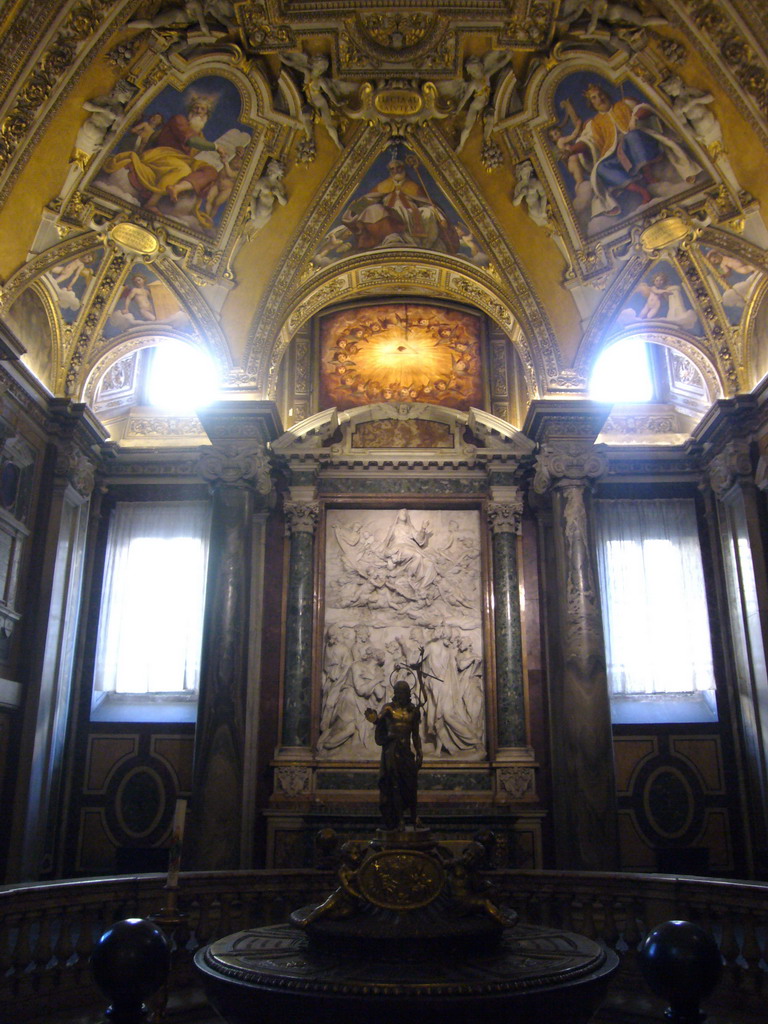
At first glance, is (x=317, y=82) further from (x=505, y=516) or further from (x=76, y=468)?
(x=505, y=516)

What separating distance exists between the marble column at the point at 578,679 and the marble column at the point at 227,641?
4.56 meters

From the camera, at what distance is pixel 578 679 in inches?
488

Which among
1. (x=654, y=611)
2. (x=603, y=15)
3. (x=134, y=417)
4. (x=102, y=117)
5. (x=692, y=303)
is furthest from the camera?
(x=134, y=417)

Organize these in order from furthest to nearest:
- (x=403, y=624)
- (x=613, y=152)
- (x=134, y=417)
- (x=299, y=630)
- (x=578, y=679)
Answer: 1. (x=134, y=417)
2. (x=403, y=624)
3. (x=299, y=630)
4. (x=613, y=152)
5. (x=578, y=679)

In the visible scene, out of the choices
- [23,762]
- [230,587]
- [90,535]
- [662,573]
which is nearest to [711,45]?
[662,573]

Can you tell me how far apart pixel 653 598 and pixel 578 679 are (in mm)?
3328

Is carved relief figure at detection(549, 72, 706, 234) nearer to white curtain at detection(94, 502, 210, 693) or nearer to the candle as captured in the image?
white curtain at detection(94, 502, 210, 693)

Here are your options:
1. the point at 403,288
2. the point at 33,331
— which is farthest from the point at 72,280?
the point at 403,288

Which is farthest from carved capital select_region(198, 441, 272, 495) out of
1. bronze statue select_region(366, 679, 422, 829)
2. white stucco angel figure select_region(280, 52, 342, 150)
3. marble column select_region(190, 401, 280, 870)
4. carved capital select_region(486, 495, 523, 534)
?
bronze statue select_region(366, 679, 422, 829)

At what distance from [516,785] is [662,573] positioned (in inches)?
181

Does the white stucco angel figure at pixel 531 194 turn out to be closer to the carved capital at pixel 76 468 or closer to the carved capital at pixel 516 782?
the carved capital at pixel 76 468

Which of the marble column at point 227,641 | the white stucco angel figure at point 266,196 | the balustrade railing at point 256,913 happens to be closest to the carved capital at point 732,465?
the balustrade railing at point 256,913

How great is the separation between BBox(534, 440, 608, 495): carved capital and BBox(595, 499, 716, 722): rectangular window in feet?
4.53

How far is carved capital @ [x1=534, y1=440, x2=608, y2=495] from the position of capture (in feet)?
44.1
